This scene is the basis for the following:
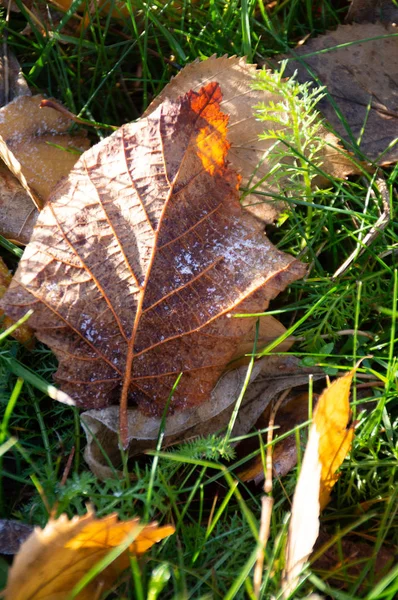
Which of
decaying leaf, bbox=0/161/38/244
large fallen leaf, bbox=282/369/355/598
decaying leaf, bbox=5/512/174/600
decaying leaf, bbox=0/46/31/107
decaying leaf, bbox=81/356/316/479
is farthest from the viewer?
decaying leaf, bbox=0/46/31/107

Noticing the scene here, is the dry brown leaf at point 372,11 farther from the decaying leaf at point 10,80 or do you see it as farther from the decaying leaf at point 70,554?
the decaying leaf at point 70,554

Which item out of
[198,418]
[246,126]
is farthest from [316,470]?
[246,126]

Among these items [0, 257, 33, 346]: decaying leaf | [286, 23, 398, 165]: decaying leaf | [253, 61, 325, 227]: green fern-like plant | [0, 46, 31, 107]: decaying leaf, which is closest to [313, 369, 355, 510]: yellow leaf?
[253, 61, 325, 227]: green fern-like plant

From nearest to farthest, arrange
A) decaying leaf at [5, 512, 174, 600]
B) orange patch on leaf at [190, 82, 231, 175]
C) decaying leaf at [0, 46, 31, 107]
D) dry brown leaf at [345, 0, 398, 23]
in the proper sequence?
decaying leaf at [5, 512, 174, 600] < orange patch on leaf at [190, 82, 231, 175] < decaying leaf at [0, 46, 31, 107] < dry brown leaf at [345, 0, 398, 23]

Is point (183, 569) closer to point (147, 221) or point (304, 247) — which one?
point (147, 221)

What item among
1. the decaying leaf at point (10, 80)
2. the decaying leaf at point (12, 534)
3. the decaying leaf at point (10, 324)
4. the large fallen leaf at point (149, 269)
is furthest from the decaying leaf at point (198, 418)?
the decaying leaf at point (10, 80)

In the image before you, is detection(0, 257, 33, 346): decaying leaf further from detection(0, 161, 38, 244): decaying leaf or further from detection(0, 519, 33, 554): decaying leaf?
detection(0, 519, 33, 554): decaying leaf

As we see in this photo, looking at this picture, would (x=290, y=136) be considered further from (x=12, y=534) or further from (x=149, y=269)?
(x=12, y=534)
